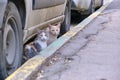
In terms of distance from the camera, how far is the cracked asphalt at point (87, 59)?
548 centimetres

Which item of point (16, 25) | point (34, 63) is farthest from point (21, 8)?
point (34, 63)

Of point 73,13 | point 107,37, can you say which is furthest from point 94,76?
point 73,13

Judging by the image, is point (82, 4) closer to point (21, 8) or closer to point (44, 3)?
point (44, 3)

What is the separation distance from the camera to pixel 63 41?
7762 mm

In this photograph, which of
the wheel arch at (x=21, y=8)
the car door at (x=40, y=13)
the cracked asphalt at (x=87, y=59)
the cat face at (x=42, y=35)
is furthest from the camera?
the cat face at (x=42, y=35)

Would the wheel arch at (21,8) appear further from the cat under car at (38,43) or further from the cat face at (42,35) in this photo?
the cat face at (42,35)

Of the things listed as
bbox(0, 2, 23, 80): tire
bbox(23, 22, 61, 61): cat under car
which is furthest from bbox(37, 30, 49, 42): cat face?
bbox(0, 2, 23, 80): tire

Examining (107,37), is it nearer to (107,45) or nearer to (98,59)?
(107,45)

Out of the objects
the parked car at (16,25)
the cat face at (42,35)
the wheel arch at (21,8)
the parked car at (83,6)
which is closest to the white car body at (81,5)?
the parked car at (83,6)

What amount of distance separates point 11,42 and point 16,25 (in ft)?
0.91

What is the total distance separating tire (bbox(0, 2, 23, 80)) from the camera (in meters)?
5.07

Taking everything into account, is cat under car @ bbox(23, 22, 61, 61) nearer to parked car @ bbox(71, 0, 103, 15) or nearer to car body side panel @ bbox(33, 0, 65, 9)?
car body side panel @ bbox(33, 0, 65, 9)

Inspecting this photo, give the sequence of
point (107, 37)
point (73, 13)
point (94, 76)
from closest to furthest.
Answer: point (94, 76), point (107, 37), point (73, 13)

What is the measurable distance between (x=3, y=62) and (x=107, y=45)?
10.6 ft
